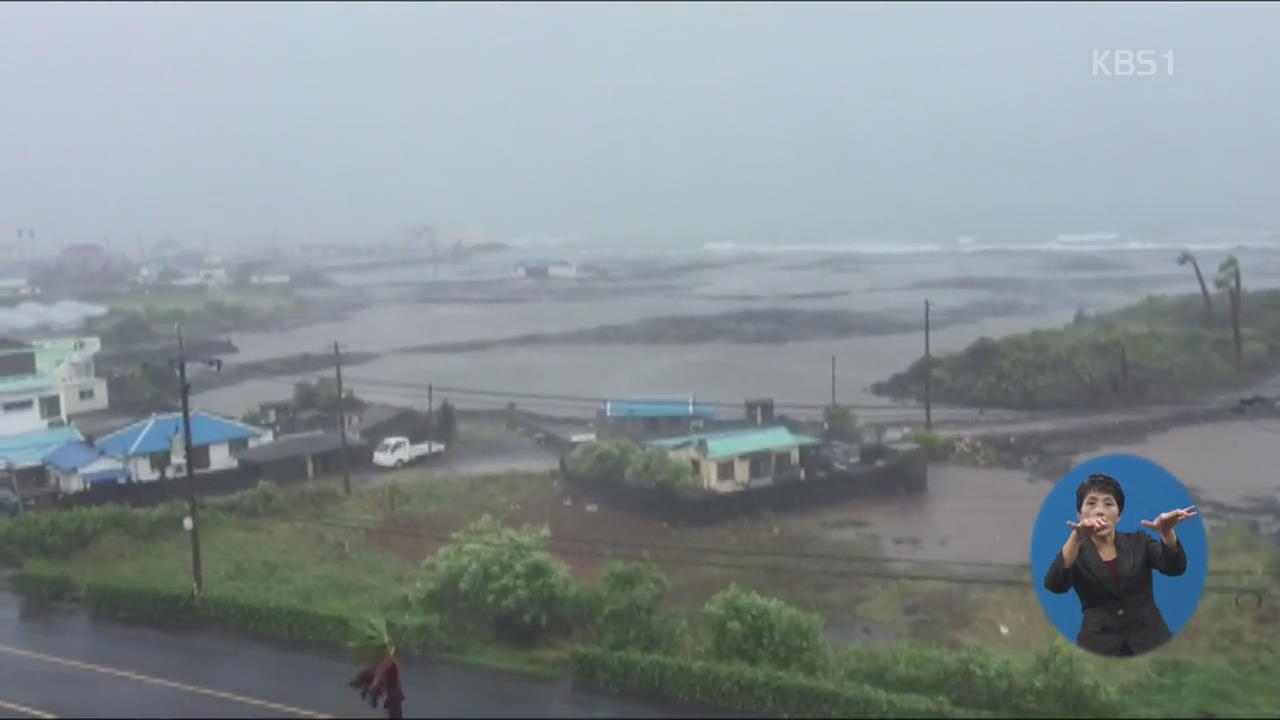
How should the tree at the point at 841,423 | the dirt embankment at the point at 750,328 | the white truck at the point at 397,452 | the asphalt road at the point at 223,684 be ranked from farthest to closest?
the dirt embankment at the point at 750,328
the white truck at the point at 397,452
the tree at the point at 841,423
the asphalt road at the point at 223,684

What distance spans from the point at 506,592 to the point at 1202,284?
824 cm

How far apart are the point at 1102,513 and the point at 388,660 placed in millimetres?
2611

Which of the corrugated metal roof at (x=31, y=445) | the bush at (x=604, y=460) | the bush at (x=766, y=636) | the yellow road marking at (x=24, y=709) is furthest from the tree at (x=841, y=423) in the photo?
the corrugated metal roof at (x=31, y=445)

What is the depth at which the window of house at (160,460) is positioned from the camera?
9.17 metres

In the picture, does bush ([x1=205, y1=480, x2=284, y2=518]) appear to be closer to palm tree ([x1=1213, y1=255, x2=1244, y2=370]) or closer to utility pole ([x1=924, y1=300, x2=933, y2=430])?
utility pole ([x1=924, y1=300, x2=933, y2=430])

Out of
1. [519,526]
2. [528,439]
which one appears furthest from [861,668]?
[528,439]

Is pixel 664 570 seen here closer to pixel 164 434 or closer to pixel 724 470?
pixel 724 470

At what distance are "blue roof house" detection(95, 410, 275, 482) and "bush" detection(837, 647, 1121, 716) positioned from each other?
6370 millimetres

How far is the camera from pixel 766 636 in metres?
4.65

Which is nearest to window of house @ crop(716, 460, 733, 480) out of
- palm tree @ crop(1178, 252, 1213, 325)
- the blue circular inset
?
the blue circular inset

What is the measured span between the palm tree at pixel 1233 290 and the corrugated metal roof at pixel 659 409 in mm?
4655

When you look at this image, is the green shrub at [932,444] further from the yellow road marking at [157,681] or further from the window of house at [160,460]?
the window of house at [160,460]

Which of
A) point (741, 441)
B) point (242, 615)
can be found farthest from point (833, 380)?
point (242, 615)

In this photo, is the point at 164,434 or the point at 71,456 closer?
the point at 71,456
